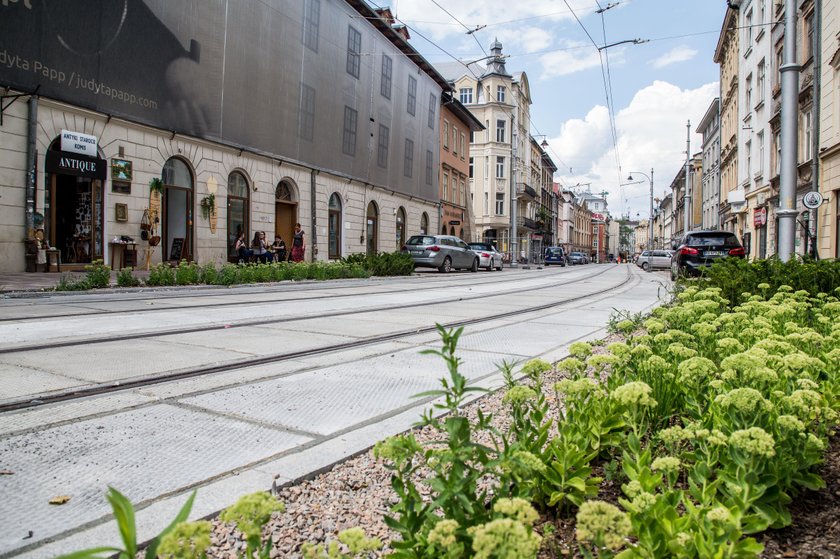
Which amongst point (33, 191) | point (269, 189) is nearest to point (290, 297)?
point (33, 191)

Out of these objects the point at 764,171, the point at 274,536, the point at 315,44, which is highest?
the point at 315,44

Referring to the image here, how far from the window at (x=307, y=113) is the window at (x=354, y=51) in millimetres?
3808

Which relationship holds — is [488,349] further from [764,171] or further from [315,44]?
[764,171]

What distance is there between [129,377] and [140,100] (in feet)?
50.0

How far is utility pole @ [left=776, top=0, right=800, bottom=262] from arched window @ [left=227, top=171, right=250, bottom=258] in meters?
16.5

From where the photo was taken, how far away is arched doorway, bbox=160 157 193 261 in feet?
58.5

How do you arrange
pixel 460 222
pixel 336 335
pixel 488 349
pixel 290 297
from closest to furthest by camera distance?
pixel 488 349 → pixel 336 335 → pixel 290 297 → pixel 460 222

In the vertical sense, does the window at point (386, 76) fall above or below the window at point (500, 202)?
above

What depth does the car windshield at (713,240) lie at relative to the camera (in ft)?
58.3

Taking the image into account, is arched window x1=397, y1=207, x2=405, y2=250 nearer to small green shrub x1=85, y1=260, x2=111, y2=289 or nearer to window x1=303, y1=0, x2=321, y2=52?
window x1=303, y1=0, x2=321, y2=52

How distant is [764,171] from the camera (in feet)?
89.8

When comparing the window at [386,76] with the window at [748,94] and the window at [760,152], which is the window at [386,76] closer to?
the window at [760,152]

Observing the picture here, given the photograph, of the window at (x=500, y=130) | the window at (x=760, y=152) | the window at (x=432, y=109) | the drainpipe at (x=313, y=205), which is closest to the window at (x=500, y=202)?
the window at (x=500, y=130)

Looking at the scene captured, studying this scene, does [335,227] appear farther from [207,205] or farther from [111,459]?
[111,459]
